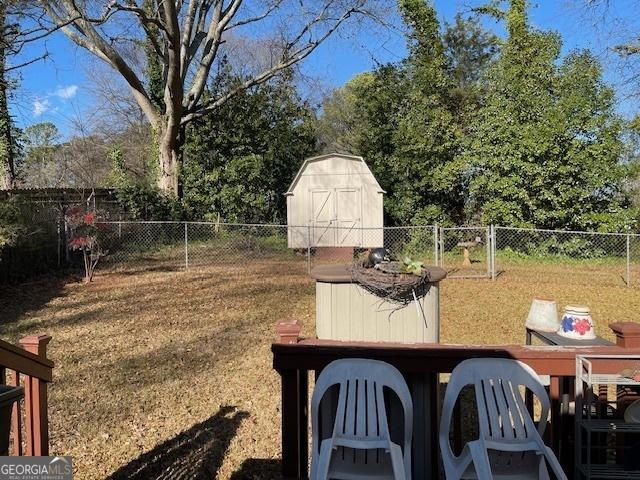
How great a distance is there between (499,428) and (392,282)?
8.90 feet

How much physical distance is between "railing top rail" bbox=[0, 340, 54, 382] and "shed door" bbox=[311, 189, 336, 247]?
13572 millimetres

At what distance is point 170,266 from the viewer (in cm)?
1273

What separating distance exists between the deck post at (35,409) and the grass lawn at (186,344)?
757 mm

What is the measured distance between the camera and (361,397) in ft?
6.75

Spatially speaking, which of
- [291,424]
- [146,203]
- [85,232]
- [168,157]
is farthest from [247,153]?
[291,424]

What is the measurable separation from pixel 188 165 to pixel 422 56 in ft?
31.3

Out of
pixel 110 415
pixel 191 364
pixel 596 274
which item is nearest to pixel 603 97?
pixel 596 274

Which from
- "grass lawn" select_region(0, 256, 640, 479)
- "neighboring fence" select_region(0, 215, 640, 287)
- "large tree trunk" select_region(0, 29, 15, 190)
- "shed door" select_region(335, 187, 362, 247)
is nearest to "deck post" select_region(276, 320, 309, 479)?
"grass lawn" select_region(0, 256, 640, 479)

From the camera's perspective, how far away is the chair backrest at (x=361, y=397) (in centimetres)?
201

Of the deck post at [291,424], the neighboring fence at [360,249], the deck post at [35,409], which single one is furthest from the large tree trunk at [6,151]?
the deck post at [291,424]

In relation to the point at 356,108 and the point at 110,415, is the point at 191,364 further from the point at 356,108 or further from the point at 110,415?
the point at 356,108

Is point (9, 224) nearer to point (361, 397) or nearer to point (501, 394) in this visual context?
point (361, 397)

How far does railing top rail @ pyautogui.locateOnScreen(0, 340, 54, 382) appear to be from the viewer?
7.41 feet

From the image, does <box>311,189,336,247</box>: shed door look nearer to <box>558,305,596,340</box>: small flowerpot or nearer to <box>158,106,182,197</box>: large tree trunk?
<box>158,106,182,197</box>: large tree trunk
